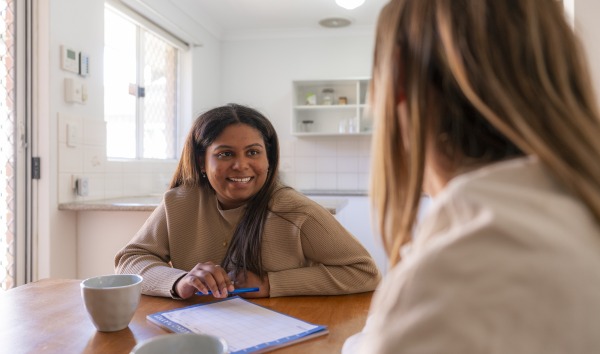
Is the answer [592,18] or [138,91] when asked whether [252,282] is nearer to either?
[592,18]

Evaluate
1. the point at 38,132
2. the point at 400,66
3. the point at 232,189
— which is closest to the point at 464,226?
the point at 400,66

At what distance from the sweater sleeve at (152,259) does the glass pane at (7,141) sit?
1.22m

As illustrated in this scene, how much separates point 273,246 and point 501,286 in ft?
3.25

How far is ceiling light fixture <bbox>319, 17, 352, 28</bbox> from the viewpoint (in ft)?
13.5

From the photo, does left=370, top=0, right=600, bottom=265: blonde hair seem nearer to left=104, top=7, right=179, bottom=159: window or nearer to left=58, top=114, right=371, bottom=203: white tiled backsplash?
left=58, top=114, right=371, bottom=203: white tiled backsplash

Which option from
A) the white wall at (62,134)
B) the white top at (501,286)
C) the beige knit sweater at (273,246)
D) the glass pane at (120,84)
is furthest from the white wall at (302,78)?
the white top at (501,286)

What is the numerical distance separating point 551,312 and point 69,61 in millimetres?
2571

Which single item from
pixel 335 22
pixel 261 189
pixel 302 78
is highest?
pixel 335 22

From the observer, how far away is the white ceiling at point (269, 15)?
3797mm

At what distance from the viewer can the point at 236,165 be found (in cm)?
138

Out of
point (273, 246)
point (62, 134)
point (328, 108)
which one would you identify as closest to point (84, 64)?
point (62, 134)

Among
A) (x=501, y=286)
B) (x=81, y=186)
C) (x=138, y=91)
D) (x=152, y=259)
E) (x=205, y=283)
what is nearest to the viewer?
(x=501, y=286)

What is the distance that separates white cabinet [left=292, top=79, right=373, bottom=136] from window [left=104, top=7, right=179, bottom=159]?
3.46ft

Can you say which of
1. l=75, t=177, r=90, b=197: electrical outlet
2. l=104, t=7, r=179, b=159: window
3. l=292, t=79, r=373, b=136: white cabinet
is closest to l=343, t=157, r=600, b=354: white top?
l=75, t=177, r=90, b=197: electrical outlet
